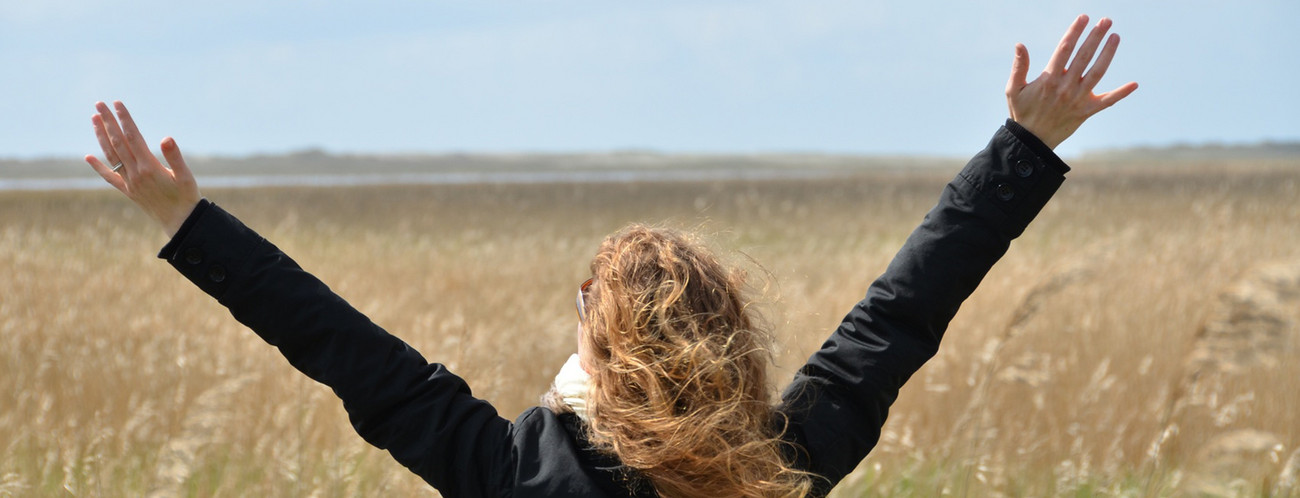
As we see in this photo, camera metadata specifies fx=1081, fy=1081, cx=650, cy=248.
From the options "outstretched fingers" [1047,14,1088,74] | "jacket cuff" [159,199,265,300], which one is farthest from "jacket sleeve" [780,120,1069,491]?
"jacket cuff" [159,199,265,300]

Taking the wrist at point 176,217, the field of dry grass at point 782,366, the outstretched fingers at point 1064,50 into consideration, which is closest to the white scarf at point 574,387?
the field of dry grass at point 782,366

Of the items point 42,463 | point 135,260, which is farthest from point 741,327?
point 135,260

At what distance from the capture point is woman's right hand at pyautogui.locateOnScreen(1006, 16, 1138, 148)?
6.51 ft

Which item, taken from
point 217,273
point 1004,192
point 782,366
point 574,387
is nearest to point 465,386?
point 574,387

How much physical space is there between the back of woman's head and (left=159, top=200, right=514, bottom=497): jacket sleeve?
7.9 inches

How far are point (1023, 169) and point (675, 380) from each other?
2.45 feet

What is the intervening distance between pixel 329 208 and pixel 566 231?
9.39 metres

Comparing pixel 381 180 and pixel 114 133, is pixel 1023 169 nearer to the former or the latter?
pixel 114 133

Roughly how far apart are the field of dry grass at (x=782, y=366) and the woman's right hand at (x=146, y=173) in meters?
0.97

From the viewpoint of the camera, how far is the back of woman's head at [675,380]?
1.66 meters

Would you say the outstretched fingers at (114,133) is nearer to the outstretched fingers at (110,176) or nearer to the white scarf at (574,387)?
the outstretched fingers at (110,176)

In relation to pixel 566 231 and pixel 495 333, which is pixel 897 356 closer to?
pixel 495 333

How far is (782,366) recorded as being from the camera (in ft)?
11.5

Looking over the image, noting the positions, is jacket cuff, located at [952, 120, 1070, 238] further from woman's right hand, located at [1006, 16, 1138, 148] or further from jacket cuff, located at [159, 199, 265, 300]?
jacket cuff, located at [159, 199, 265, 300]
